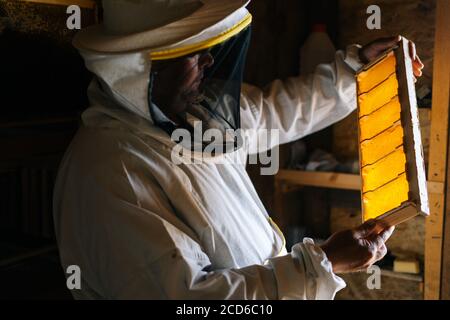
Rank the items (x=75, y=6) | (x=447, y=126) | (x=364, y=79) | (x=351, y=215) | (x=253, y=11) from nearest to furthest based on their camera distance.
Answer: (x=364, y=79) → (x=75, y=6) → (x=447, y=126) → (x=253, y=11) → (x=351, y=215)

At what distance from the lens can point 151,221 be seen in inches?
40.6

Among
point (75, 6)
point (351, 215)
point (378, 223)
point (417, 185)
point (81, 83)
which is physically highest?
point (75, 6)

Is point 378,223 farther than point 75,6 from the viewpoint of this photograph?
No

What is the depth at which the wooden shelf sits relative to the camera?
1.97m

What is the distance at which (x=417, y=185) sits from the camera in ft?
3.37

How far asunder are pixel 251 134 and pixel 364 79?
39cm

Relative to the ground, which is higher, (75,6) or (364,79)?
(75,6)

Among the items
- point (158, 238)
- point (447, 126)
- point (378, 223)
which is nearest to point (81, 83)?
point (158, 238)

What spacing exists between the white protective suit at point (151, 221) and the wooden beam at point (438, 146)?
0.68m

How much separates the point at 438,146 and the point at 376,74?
0.53 m

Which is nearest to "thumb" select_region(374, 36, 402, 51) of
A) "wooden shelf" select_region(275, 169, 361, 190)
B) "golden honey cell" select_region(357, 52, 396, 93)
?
"golden honey cell" select_region(357, 52, 396, 93)

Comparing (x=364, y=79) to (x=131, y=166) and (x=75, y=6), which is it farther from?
(x=75, y=6)

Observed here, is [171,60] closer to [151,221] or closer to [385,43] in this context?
[151,221]

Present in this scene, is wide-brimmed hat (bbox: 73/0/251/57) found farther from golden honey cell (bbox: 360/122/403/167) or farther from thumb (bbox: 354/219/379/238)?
thumb (bbox: 354/219/379/238)
